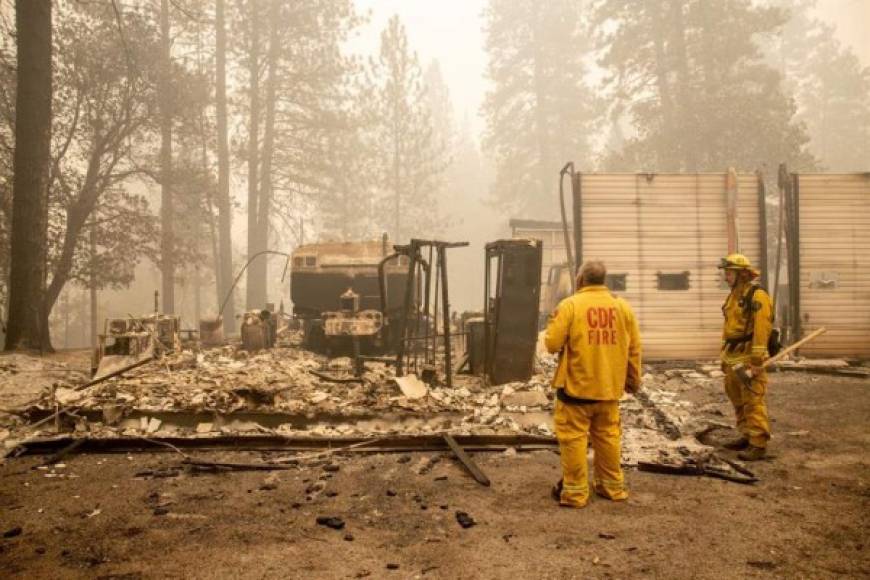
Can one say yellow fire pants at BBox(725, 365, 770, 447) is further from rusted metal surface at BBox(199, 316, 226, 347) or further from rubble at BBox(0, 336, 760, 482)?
rusted metal surface at BBox(199, 316, 226, 347)

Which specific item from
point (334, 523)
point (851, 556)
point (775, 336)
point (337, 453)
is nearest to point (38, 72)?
point (337, 453)

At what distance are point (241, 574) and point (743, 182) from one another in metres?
12.3

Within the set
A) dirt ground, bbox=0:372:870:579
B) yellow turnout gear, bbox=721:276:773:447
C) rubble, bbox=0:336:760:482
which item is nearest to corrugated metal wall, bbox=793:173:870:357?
rubble, bbox=0:336:760:482

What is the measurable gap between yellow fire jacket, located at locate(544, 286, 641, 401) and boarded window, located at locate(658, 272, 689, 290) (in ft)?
26.0

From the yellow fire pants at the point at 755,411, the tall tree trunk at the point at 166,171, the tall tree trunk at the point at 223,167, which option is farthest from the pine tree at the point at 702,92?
the yellow fire pants at the point at 755,411

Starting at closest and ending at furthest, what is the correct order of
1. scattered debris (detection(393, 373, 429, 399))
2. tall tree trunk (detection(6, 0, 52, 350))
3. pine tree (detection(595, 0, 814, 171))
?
scattered debris (detection(393, 373, 429, 399)) → tall tree trunk (detection(6, 0, 52, 350)) → pine tree (detection(595, 0, 814, 171))

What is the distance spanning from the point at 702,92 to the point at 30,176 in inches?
895

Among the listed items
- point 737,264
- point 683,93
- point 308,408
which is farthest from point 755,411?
point 683,93

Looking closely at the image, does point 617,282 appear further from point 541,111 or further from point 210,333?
point 541,111

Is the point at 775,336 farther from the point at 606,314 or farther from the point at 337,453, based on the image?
the point at 337,453

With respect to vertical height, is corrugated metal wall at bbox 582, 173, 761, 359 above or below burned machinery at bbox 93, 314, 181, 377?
above

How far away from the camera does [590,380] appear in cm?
420

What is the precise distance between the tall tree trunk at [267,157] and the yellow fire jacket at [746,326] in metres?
20.4

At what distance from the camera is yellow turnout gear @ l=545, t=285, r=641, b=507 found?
4.20 metres
